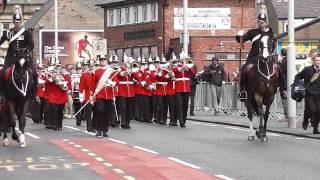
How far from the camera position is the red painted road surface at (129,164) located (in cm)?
1227

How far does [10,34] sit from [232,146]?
5222mm

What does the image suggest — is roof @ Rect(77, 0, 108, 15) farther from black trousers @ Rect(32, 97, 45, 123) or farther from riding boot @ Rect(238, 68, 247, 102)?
riding boot @ Rect(238, 68, 247, 102)

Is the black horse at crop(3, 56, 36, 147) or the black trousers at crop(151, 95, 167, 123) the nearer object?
the black horse at crop(3, 56, 36, 147)

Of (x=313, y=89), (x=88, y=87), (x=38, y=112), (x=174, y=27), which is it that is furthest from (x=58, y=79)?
(x=174, y=27)

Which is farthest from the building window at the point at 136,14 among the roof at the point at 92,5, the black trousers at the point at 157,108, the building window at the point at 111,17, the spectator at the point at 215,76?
the black trousers at the point at 157,108

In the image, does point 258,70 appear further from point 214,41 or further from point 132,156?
point 214,41

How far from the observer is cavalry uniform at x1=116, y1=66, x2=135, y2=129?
23.7 meters

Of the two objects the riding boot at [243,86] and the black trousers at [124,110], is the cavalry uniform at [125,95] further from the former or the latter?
the riding boot at [243,86]

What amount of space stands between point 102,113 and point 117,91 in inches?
147

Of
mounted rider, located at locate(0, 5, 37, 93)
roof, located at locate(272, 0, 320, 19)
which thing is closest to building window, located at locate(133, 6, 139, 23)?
roof, located at locate(272, 0, 320, 19)

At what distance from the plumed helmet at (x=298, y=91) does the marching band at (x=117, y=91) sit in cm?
447

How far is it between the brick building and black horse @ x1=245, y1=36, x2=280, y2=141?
42.4 metres

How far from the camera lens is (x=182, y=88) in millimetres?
24141

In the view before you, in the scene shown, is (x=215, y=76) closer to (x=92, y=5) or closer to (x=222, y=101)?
(x=222, y=101)
